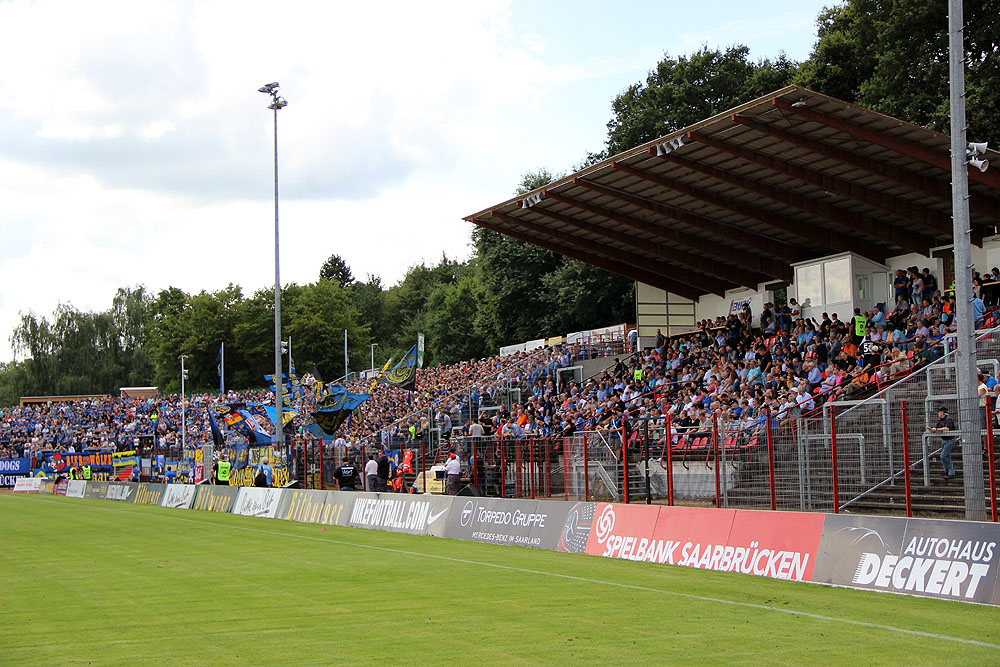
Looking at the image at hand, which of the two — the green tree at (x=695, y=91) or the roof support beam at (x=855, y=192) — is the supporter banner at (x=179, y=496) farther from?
the green tree at (x=695, y=91)

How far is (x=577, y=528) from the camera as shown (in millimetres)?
19328

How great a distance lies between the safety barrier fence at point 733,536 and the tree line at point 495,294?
27590mm

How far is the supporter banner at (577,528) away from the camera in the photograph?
1908 cm

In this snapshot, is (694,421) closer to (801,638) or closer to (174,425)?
(801,638)

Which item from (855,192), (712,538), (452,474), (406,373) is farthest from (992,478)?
(406,373)

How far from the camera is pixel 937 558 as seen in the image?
41.1ft

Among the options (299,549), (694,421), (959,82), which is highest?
(959,82)

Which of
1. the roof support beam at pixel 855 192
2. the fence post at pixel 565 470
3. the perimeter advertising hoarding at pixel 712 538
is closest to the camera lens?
the perimeter advertising hoarding at pixel 712 538

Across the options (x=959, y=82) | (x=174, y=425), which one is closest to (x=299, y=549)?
(x=959, y=82)

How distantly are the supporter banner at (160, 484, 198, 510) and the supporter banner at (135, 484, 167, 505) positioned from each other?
46 centimetres

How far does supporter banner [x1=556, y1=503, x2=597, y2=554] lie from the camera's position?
19.1 meters

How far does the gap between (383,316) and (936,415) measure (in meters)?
119

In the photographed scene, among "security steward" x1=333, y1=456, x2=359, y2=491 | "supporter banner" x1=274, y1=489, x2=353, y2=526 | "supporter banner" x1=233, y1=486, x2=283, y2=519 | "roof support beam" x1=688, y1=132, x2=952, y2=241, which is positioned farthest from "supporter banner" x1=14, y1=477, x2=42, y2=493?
"roof support beam" x1=688, y1=132, x2=952, y2=241

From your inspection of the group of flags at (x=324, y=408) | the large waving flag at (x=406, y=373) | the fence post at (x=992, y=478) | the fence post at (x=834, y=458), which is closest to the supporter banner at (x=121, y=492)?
the group of flags at (x=324, y=408)
